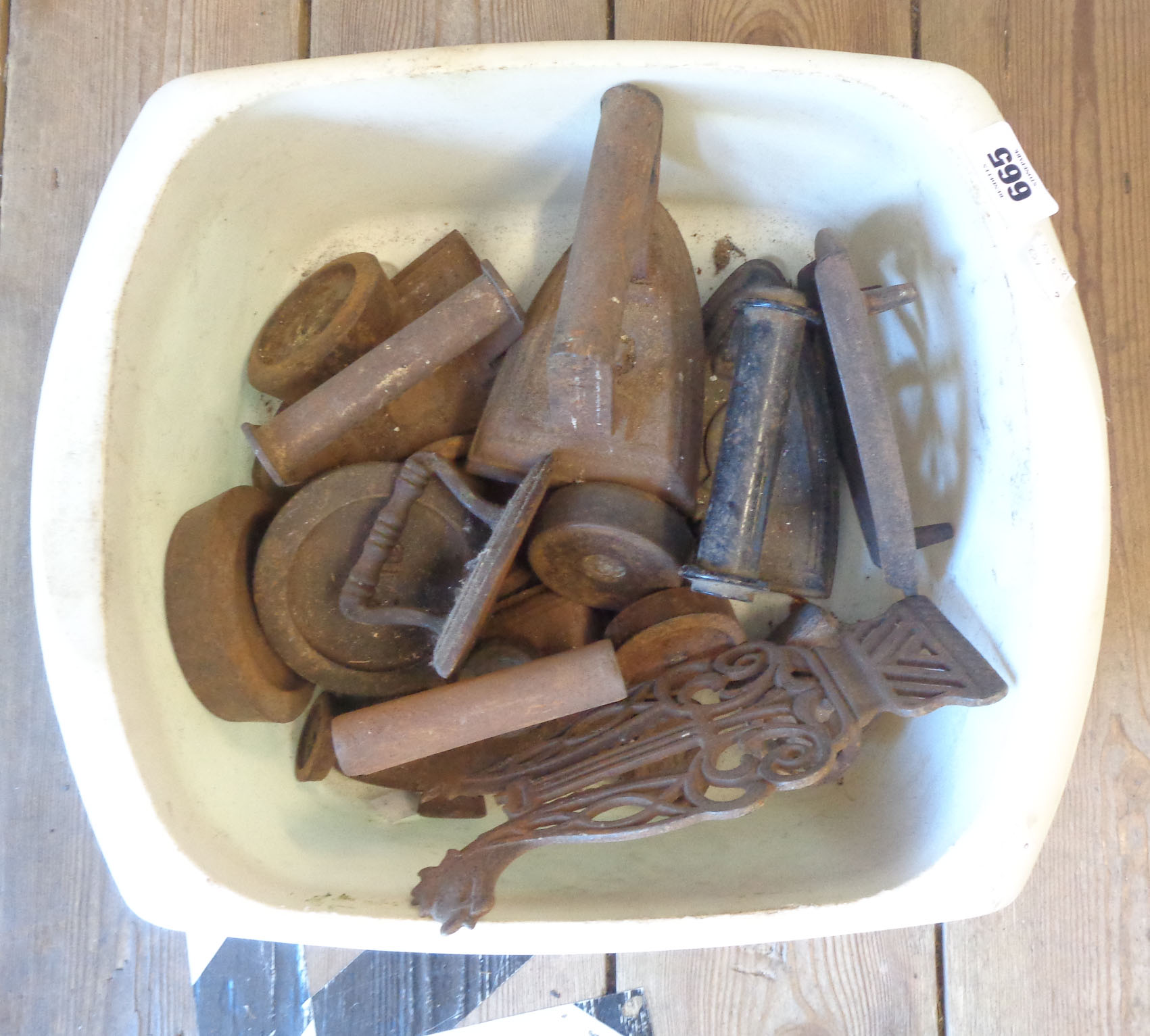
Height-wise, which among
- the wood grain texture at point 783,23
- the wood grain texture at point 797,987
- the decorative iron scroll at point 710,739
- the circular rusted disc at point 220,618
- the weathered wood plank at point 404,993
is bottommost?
the wood grain texture at point 797,987

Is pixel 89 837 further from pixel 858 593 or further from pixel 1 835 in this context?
pixel 858 593

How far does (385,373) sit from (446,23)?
0.62 m

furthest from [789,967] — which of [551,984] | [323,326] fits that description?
[323,326]

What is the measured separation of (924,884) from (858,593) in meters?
0.41

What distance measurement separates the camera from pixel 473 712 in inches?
36.5

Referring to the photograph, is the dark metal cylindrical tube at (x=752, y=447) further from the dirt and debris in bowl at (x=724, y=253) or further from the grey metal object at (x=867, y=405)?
the dirt and debris in bowl at (x=724, y=253)

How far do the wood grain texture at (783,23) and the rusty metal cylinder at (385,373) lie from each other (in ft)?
1.76

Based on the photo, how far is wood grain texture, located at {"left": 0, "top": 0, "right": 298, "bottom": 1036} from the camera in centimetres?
125

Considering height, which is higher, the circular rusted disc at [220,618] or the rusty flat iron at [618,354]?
the rusty flat iron at [618,354]

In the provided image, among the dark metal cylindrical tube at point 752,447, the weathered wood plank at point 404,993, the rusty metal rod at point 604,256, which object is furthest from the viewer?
the weathered wood plank at point 404,993

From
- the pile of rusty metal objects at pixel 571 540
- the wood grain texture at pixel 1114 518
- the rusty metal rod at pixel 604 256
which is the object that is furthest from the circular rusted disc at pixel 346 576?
the wood grain texture at pixel 1114 518

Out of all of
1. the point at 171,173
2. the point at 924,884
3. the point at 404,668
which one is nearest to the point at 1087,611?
the point at 924,884

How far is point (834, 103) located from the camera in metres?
1.02

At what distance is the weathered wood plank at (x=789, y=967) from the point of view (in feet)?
4.14
